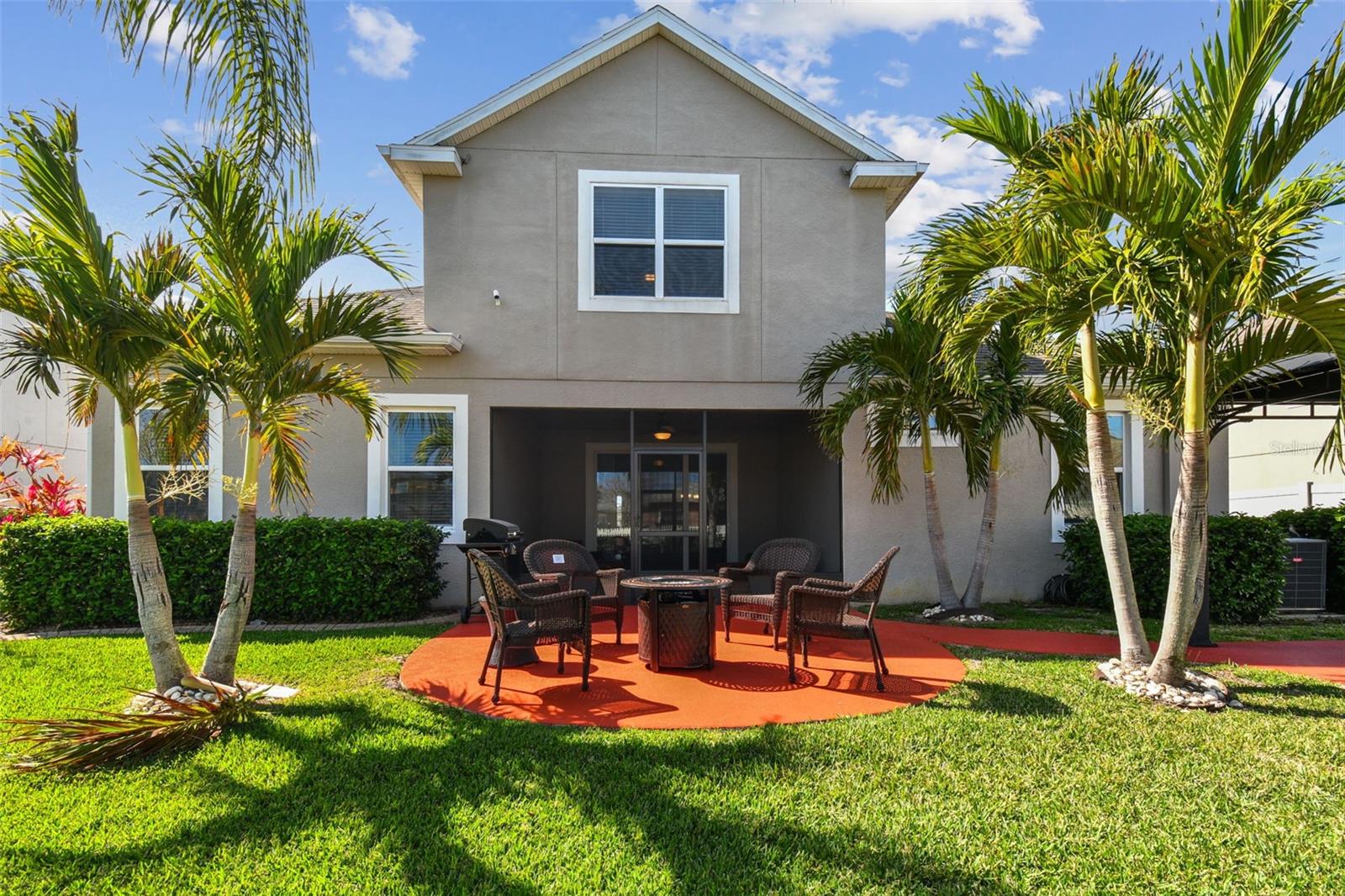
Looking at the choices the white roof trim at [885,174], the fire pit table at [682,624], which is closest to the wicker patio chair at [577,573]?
the fire pit table at [682,624]

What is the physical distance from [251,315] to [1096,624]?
972 cm

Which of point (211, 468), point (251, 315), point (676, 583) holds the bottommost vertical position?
point (676, 583)

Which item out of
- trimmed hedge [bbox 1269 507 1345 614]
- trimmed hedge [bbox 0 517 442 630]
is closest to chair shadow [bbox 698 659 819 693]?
trimmed hedge [bbox 0 517 442 630]

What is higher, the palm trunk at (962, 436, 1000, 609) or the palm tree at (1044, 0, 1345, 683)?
the palm tree at (1044, 0, 1345, 683)

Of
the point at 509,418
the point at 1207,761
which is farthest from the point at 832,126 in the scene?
the point at 1207,761

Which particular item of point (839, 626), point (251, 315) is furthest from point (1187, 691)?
point (251, 315)

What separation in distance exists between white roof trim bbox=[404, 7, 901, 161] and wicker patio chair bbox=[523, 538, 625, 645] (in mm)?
5755

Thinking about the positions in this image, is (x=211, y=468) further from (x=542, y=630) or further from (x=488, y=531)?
A: (x=542, y=630)

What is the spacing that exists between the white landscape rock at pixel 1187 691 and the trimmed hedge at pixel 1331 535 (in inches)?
266

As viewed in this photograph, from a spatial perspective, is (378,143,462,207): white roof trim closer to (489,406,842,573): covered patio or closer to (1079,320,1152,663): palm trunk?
(489,406,842,573): covered patio

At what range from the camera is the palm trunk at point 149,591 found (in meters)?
5.72

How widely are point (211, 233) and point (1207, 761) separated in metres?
7.47

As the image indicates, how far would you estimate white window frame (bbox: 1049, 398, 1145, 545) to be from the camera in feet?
38.0

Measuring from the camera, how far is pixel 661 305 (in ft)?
36.0
